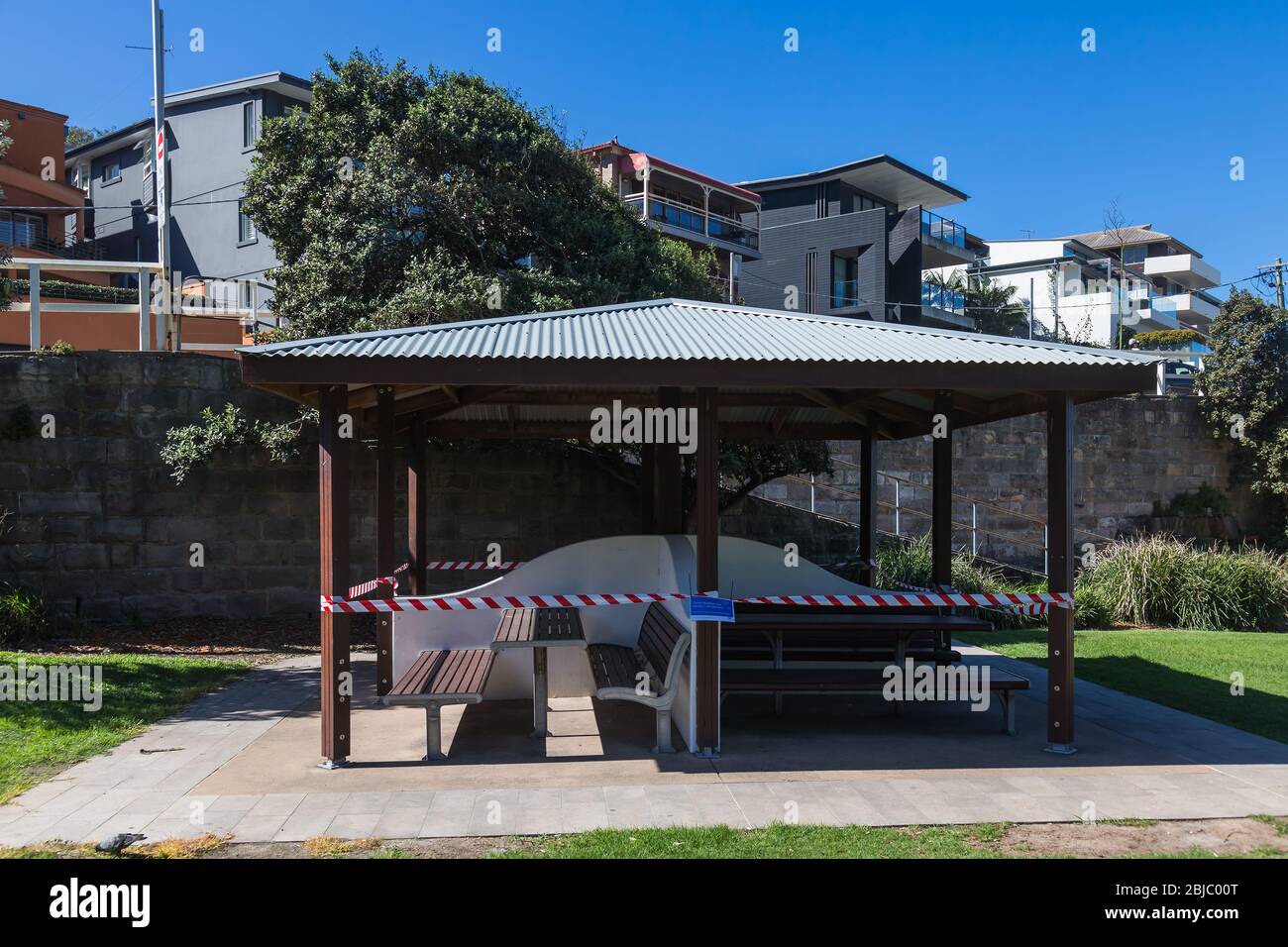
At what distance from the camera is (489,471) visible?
13.6 meters

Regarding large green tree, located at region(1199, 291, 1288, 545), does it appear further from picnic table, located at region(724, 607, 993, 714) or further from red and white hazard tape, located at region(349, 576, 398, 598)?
red and white hazard tape, located at region(349, 576, 398, 598)

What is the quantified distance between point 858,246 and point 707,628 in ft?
102

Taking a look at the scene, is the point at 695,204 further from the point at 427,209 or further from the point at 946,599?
the point at 946,599

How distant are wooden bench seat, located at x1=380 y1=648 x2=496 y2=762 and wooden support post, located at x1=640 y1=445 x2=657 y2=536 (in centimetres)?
288

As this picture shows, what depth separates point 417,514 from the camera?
9953mm

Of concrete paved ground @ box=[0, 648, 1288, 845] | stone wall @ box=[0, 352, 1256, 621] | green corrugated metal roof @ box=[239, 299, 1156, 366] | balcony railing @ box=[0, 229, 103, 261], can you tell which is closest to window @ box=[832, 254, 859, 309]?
stone wall @ box=[0, 352, 1256, 621]

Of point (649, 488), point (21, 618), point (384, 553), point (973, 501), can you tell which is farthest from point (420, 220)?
point (973, 501)

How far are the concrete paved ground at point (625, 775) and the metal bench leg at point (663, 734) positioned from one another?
0.50 feet

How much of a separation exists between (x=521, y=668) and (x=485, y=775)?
8.02 feet

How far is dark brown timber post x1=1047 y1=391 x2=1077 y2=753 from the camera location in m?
7.21

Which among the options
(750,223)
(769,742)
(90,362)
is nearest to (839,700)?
(769,742)

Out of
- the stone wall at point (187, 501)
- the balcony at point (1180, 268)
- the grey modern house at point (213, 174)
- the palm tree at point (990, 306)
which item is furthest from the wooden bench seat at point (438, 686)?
the balcony at point (1180, 268)

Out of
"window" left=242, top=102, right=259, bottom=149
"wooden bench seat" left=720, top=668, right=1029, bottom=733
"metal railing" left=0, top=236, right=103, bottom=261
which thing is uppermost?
"window" left=242, top=102, right=259, bottom=149

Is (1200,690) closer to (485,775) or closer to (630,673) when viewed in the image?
(630,673)
